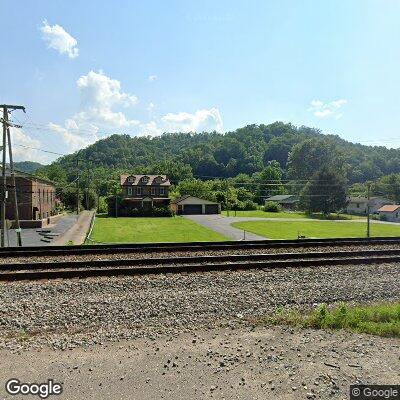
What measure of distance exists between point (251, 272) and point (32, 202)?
1599 inches

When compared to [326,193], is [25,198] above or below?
above

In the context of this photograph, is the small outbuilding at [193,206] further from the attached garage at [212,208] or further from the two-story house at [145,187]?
the two-story house at [145,187]

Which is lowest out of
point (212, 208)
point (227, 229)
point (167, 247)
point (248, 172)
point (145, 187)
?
point (227, 229)

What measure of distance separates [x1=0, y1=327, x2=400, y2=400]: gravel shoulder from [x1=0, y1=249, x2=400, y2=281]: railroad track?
511 cm

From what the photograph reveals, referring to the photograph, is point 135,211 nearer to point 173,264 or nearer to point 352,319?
point 173,264

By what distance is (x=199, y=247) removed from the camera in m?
17.9

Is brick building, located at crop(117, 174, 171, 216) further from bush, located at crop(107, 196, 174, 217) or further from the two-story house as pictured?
bush, located at crop(107, 196, 174, 217)

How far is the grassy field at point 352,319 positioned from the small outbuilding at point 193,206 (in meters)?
76.8

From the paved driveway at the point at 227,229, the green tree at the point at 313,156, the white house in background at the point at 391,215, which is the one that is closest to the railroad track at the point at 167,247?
the paved driveway at the point at 227,229

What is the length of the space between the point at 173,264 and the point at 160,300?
4.30 metres

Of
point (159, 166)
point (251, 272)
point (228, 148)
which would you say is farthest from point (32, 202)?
point (228, 148)

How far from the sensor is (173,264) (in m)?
14.6

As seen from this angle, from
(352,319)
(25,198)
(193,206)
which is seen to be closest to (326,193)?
(193,206)

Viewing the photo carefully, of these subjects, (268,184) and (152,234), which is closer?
(152,234)
